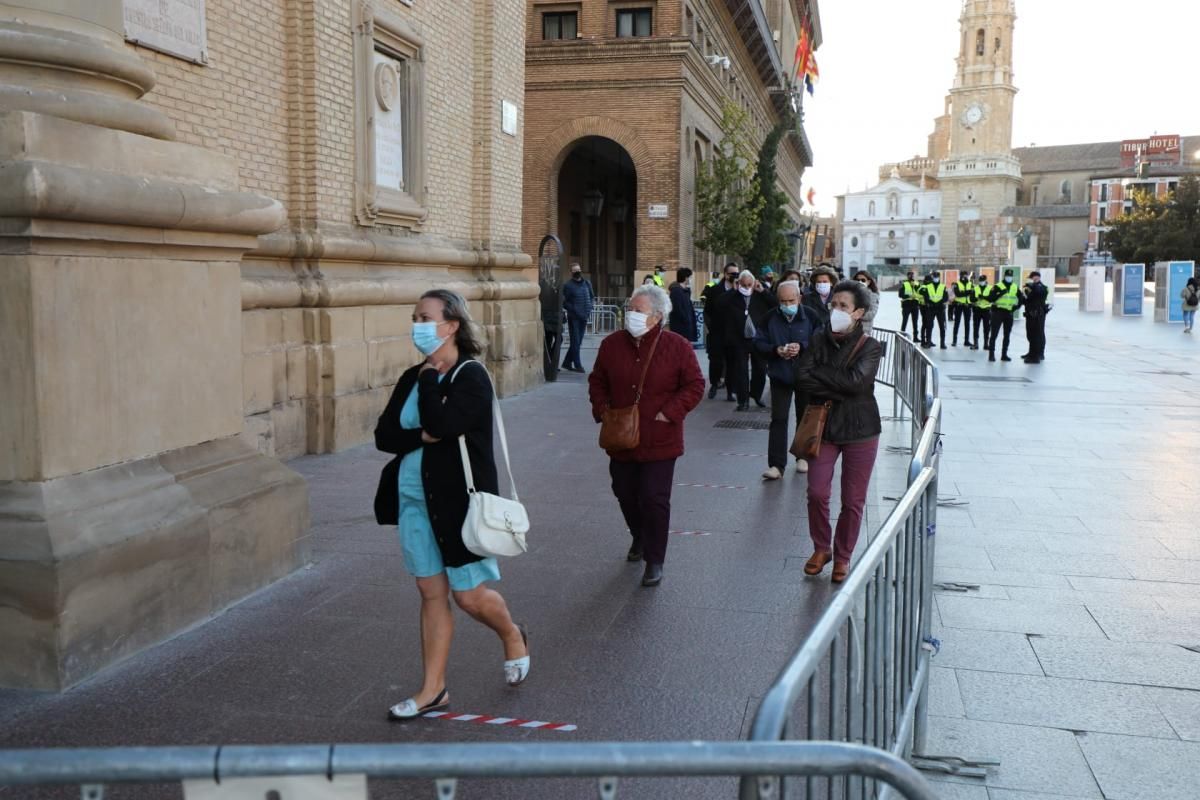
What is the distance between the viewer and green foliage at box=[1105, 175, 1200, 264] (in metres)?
81.4

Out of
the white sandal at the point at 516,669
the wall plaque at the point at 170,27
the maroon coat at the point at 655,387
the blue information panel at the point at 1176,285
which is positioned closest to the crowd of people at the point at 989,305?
the blue information panel at the point at 1176,285

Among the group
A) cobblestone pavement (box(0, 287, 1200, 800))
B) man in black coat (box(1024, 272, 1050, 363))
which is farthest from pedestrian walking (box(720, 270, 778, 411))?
man in black coat (box(1024, 272, 1050, 363))

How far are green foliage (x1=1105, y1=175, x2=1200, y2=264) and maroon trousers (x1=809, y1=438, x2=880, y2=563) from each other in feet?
280

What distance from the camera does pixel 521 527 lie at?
424 cm

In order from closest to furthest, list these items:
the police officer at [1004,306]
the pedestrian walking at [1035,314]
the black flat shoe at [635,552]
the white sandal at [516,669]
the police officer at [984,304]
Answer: the white sandal at [516,669]
the black flat shoe at [635,552]
the pedestrian walking at [1035,314]
the police officer at [1004,306]
the police officer at [984,304]

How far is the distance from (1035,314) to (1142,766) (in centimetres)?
1948

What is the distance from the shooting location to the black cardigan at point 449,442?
13.7 feet

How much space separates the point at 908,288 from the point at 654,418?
73.9 ft

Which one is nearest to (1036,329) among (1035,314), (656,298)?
(1035,314)

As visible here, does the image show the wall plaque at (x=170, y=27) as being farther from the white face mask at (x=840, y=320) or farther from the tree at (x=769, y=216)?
the tree at (x=769, y=216)

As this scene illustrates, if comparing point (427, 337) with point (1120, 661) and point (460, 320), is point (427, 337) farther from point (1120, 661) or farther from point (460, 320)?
point (1120, 661)

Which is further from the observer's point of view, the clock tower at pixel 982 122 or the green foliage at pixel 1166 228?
the clock tower at pixel 982 122

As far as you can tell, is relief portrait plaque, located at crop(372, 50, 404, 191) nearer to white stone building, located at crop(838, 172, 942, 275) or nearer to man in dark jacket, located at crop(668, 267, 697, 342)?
man in dark jacket, located at crop(668, 267, 697, 342)

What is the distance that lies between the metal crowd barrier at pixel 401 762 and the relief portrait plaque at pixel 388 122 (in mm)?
10148
